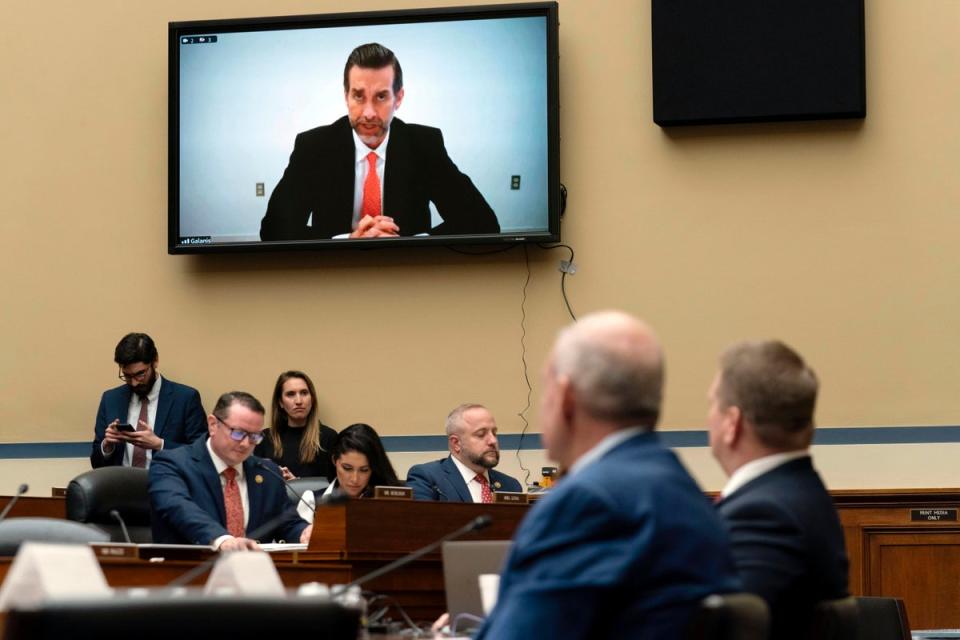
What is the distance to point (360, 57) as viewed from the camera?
7.97m

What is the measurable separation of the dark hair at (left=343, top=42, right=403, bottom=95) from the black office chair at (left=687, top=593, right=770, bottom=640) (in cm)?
605

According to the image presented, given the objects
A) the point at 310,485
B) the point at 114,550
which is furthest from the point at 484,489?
the point at 114,550

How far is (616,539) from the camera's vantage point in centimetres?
218

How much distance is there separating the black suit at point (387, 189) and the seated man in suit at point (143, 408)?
94 cm

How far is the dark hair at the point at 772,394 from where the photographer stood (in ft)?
9.97

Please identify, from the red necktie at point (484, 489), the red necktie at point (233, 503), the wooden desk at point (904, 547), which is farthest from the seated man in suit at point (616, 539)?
the wooden desk at point (904, 547)

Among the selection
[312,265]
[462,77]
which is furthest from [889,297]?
[312,265]

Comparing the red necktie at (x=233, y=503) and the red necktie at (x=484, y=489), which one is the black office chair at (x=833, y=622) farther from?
the red necktie at (x=484, y=489)

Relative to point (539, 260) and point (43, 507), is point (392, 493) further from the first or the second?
point (539, 260)

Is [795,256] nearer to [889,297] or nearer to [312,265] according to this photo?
[889,297]

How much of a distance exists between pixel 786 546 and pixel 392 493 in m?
2.52

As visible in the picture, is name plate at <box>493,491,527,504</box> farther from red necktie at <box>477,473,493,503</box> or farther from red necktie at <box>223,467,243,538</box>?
red necktie at <box>223,467,243,538</box>

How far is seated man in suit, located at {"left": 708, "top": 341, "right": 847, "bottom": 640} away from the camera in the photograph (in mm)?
2838

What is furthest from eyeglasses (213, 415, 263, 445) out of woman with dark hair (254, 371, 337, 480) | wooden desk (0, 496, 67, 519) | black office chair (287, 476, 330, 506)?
woman with dark hair (254, 371, 337, 480)
